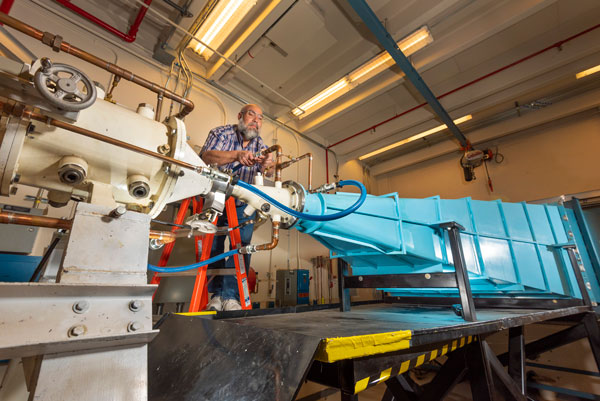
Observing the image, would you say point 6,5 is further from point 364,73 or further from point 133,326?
point 364,73

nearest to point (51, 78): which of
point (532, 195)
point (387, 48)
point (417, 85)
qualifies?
point (387, 48)

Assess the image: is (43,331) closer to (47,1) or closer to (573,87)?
(47,1)

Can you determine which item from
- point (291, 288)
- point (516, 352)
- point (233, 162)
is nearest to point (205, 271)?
point (233, 162)

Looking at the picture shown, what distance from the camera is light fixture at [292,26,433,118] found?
2773mm

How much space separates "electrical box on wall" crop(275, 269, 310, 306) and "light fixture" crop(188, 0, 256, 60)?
2.66 m

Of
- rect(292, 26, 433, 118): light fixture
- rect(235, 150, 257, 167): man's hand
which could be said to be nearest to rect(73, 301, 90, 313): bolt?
rect(235, 150, 257, 167): man's hand

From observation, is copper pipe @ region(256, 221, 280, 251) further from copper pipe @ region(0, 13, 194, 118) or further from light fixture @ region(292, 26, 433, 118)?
light fixture @ region(292, 26, 433, 118)

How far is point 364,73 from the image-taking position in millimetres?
3189

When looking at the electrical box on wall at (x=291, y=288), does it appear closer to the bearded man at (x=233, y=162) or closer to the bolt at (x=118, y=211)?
the bearded man at (x=233, y=162)

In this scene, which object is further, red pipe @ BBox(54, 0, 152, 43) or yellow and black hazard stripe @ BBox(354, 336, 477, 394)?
red pipe @ BBox(54, 0, 152, 43)

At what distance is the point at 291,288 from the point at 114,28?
10.7 feet

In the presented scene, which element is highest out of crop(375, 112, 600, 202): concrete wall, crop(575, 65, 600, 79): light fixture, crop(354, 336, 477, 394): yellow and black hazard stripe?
crop(575, 65, 600, 79): light fixture

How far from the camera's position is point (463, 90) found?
142 inches

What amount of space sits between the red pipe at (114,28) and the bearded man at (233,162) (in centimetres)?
135
